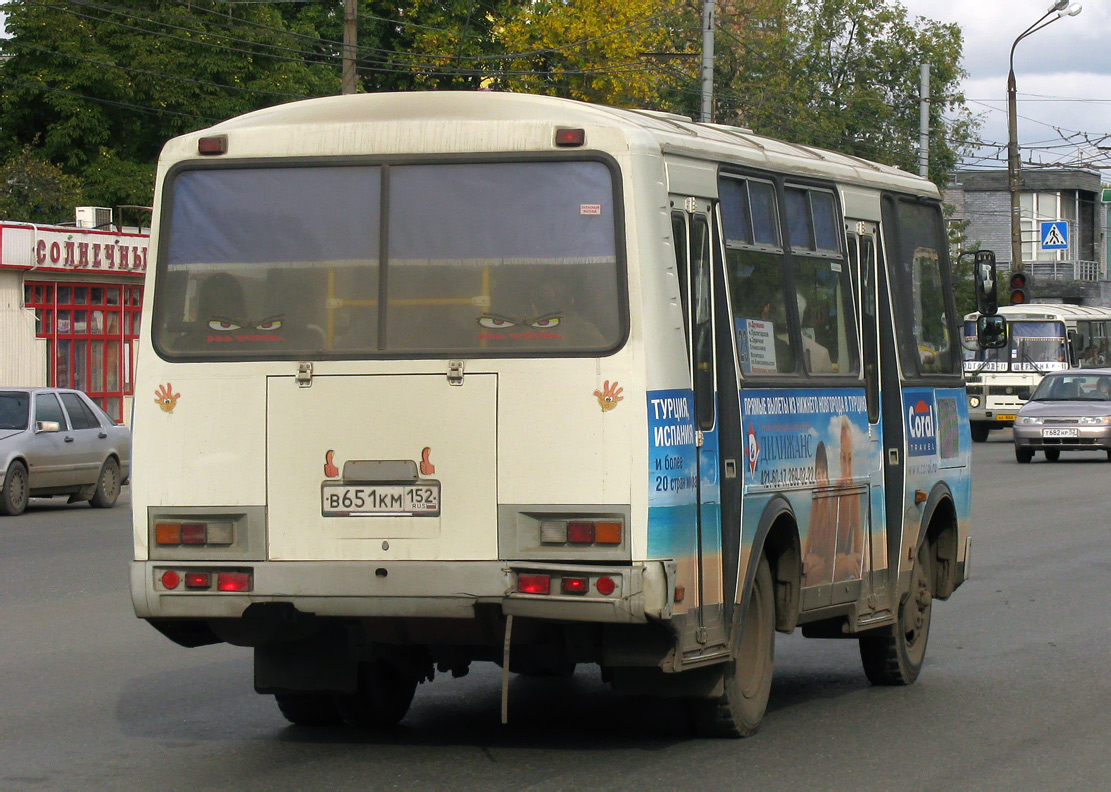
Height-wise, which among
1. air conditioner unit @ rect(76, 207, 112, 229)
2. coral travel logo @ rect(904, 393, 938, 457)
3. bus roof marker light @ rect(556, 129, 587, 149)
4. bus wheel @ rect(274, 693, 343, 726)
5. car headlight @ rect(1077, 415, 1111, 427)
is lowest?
bus wheel @ rect(274, 693, 343, 726)

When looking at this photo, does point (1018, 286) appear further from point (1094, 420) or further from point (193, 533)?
point (193, 533)

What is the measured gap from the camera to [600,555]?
23.3 ft

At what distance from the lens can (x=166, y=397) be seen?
7664 millimetres

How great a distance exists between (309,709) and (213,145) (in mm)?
2537

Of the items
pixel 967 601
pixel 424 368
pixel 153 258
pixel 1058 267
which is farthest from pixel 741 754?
pixel 1058 267

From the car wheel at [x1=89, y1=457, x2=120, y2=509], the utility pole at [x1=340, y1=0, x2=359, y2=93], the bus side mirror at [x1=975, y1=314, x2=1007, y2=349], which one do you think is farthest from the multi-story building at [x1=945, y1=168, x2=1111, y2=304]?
the bus side mirror at [x1=975, y1=314, x2=1007, y2=349]

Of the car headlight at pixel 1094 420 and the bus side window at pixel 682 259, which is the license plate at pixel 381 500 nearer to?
the bus side window at pixel 682 259

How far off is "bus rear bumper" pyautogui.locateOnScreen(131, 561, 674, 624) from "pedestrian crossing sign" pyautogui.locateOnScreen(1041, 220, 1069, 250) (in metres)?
65.7

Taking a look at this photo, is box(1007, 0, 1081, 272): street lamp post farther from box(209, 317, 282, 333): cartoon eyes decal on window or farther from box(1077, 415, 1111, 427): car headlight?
box(209, 317, 282, 333): cartoon eyes decal on window

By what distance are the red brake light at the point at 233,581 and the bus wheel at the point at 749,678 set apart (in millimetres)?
2015

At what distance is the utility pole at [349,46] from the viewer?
30.9 m

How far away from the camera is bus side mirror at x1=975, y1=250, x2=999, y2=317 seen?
11781 millimetres

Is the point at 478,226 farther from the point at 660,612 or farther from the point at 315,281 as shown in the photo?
the point at 660,612

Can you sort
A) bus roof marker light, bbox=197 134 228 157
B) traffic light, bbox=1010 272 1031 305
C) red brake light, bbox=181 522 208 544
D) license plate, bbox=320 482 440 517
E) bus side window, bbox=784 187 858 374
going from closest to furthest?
license plate, bbox=320 482 440 517 < red brake light, bbox=181 522 208 544 < bus roof marker light, bbox=197 134 228 157 < bus side window, bbox=784 187 858 374 < traffic light, bbox=1010 272 1031 305
